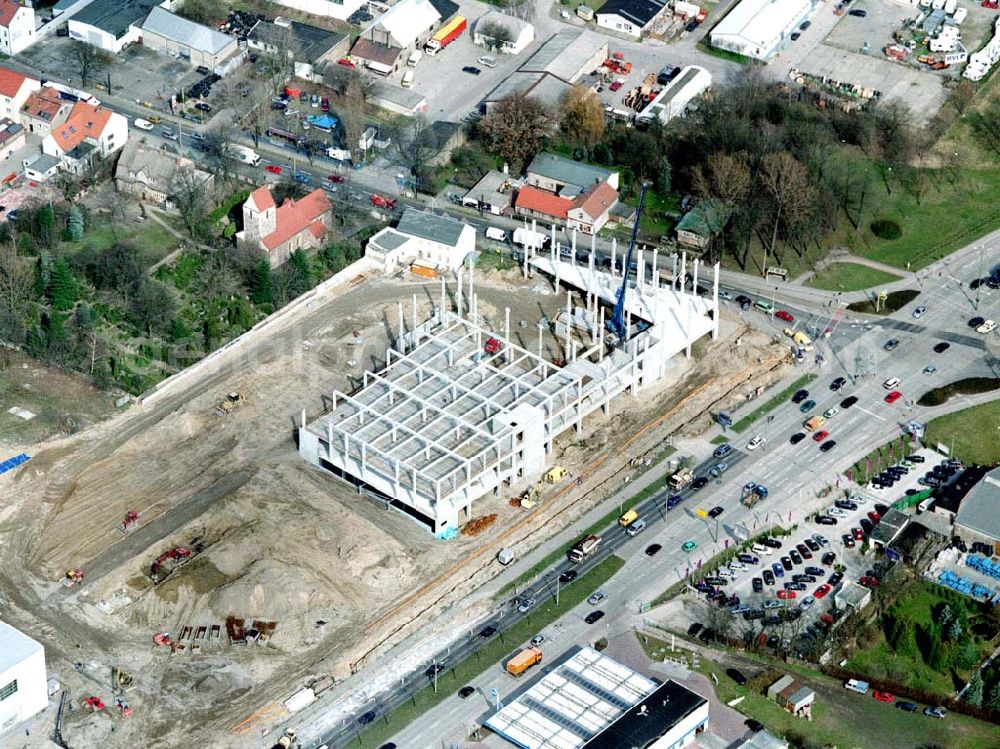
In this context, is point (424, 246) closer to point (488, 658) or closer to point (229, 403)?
point (229, 403)

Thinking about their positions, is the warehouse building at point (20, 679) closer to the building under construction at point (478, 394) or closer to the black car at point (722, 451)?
the building under construction at point (478, 394)

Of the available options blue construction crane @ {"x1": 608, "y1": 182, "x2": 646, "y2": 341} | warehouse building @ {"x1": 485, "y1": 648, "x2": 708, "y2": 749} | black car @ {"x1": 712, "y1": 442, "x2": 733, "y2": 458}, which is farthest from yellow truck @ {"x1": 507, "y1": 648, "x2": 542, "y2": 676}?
blue construction crane @ {"x1": 608, "y1": 182, "x2": 646, "y2": 341}

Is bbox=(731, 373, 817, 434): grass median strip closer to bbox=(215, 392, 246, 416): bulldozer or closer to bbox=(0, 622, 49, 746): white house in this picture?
bbox=(215, 392, 246, 416): bulldozer

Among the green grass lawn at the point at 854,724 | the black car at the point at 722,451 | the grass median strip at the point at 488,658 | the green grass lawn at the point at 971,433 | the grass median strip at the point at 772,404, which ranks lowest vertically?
the grass median strip at the point at 488,658

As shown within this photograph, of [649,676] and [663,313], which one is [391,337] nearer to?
[663,313]

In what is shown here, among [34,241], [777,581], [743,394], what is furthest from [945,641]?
[34,241]

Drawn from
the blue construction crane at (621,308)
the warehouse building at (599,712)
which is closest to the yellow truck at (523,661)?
the warehouse building at (599,712)
